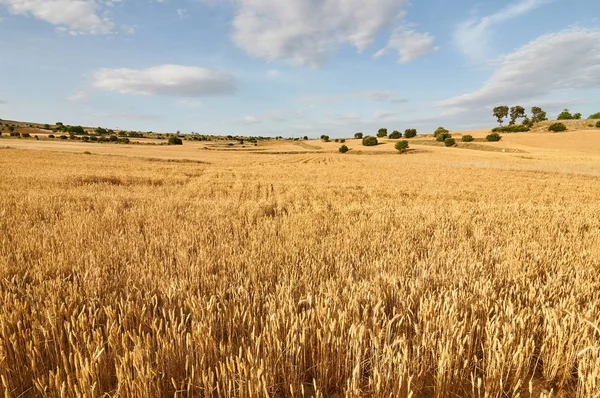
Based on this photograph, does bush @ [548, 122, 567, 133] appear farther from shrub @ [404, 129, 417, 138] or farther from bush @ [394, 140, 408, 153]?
bush @ [394, 140, 408, 153]

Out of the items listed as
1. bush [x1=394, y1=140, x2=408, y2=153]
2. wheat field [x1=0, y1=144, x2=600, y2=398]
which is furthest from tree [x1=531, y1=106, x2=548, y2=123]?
wheat field [x1=0, y1=144, x2=600, y2=398]

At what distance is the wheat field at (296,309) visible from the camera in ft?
6.51

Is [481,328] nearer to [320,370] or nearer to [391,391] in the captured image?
[391,391]

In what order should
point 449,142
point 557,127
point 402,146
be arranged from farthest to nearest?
point 557,127 → point 449,142 → point 402,146

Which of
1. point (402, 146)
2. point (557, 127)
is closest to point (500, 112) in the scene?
point (557, 127)

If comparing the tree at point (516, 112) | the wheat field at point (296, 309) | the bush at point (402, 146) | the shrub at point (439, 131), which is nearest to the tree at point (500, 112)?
the tree at point (516, 112)

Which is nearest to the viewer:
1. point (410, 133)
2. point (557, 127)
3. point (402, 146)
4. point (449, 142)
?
point (402, 146)

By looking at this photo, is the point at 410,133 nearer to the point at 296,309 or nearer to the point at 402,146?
the point at 402,146

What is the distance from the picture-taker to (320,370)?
2117mm

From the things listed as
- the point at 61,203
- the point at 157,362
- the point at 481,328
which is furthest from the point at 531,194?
the point at 61,203

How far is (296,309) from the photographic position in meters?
2.53

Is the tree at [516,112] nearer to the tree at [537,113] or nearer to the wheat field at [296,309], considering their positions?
the tree at [537,113]

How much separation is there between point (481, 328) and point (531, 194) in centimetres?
1491

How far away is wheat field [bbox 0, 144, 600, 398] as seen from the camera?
6.51ft
